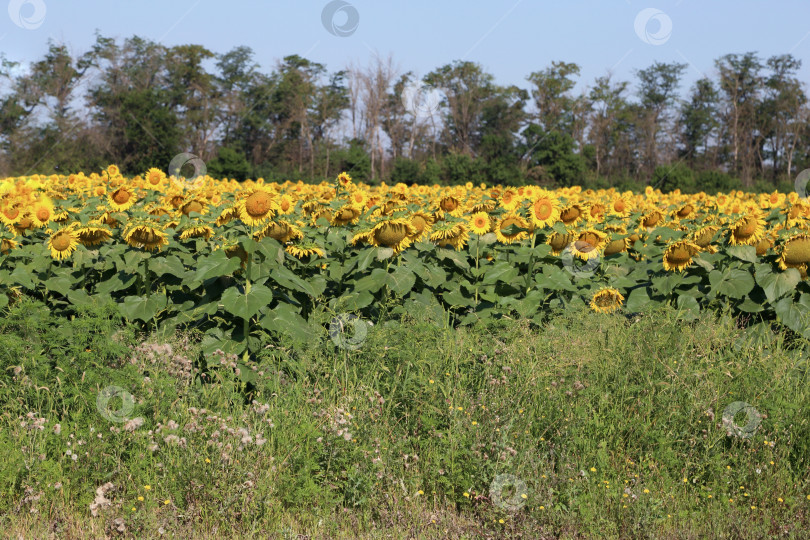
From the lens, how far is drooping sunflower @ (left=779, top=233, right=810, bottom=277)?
223 inches

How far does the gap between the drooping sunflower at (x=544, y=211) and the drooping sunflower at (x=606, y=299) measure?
0.75 metres

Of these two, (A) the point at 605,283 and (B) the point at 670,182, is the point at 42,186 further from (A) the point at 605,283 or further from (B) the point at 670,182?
(B) the point at 670,182

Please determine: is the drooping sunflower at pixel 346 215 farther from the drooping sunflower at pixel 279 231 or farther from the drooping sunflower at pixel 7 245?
the drooping sunflower at pixel 7 245

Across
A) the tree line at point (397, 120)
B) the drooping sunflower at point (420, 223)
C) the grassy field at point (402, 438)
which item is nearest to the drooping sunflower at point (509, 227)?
the drooping sunflower at point (420, 223)

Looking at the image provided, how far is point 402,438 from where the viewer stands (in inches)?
159

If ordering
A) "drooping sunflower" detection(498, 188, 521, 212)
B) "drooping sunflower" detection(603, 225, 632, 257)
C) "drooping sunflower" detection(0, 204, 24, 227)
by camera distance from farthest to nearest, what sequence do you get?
"drooping sunflower" detection(603, 225, 632, 257)
"drooping sunflower" detection(498, 188, 521, 212)
"drooping sunflower" detection(0, 204, 24, 227)

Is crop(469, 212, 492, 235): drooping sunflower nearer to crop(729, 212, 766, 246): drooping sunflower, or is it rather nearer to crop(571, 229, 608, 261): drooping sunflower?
crop(571, 229, 608, 261): drooping sunflower

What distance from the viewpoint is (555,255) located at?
6.67m

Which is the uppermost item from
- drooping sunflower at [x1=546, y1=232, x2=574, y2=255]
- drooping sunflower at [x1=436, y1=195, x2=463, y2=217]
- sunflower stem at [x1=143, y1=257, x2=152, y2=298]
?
drooping sunflower at [x1=436, y1=195, x2=463, y2=217]

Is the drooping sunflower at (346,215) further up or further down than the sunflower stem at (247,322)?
further up

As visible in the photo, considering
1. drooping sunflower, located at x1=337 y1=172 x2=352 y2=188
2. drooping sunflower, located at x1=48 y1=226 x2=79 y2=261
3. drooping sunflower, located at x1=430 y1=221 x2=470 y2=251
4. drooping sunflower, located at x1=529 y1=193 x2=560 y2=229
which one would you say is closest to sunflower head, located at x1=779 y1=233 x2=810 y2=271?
drooping sunflower, located at x1=529 y1=193 x2=560 y2=229

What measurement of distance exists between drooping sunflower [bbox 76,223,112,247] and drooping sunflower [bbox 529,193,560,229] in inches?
142

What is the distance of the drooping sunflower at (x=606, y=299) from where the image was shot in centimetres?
637

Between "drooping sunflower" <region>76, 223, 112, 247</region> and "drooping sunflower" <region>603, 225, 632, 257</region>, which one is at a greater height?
"drooping sunflower" <region>76, 223, 112, 247</region>
